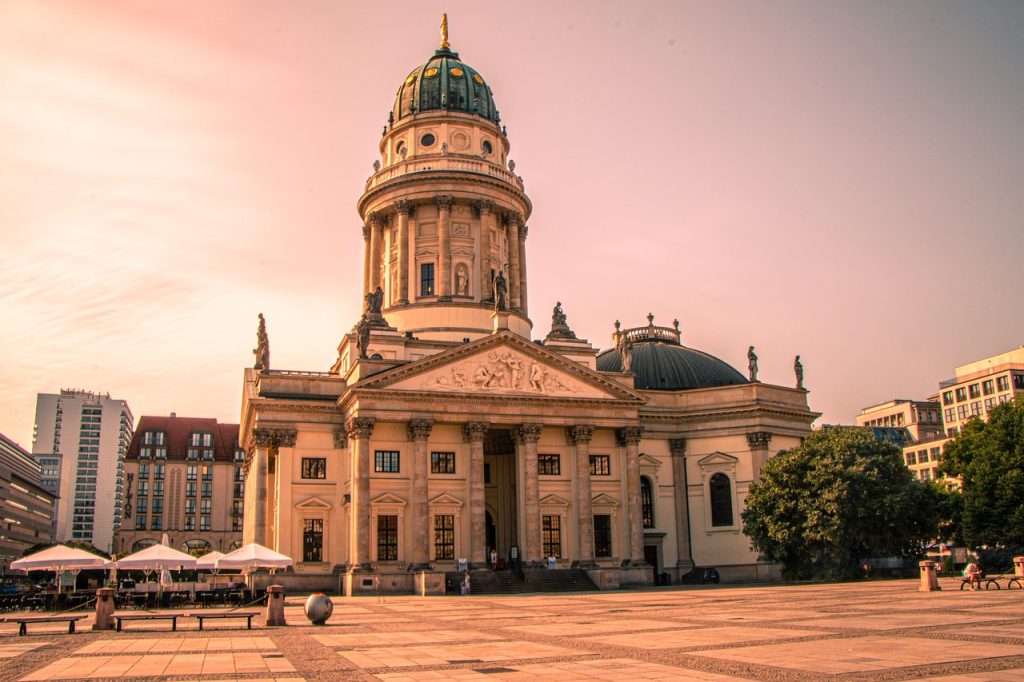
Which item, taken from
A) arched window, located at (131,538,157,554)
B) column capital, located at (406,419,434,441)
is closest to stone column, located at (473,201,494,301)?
column capital, located at (406,419,434,441)

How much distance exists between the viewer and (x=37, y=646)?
82.3 ft

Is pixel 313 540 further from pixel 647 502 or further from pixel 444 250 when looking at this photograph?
pixel 647 502

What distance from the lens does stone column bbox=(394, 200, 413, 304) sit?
232ft

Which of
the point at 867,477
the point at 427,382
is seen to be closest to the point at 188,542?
the point at 427,382

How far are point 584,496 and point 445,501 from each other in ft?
28.9

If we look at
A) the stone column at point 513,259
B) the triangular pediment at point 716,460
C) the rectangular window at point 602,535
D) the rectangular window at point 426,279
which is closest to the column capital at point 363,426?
the rectangular window at point 602,535

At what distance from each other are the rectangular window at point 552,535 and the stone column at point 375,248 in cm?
2370

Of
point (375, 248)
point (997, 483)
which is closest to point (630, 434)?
point (997, 483)

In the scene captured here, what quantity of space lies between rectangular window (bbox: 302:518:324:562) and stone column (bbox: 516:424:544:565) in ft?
40.9

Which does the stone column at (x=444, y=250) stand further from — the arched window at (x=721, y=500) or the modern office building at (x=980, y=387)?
the modern office building at (x=980, y=387)

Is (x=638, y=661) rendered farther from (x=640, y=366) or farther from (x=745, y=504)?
(x=640, y=366)

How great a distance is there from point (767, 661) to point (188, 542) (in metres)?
127

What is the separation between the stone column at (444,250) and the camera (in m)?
70.0

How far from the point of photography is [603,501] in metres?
62.7
